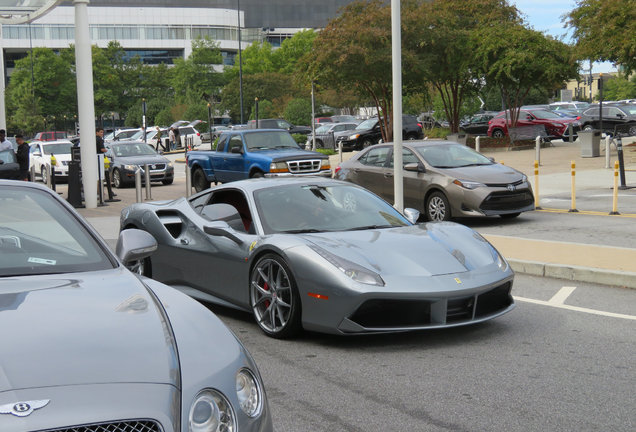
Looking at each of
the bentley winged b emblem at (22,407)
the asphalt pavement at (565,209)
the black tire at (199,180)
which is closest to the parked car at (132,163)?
the asphalt pavement at (565,209)

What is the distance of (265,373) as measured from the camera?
5793 millimetres

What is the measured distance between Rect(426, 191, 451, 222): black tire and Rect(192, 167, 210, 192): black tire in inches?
383

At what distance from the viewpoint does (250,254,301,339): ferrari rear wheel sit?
6.59 meters

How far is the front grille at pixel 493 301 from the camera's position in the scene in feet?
21.5

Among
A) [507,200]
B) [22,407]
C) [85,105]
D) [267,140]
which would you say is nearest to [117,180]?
[85,105]

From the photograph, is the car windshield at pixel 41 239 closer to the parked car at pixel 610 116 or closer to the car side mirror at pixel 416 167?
the car side mirror at pixel 416 167

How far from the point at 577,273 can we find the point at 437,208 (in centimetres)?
582

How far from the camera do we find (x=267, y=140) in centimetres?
2191

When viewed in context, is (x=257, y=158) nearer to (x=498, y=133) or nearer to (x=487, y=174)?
(x=487, y=174)

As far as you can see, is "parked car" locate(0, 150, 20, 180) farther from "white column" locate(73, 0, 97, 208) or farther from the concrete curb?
the concrete curb

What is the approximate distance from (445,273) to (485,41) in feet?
95.4

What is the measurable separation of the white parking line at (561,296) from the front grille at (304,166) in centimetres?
1229

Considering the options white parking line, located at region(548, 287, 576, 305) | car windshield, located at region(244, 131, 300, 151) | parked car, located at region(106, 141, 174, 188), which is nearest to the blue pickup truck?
car windshield, located at region(244, 131, 300, 151)

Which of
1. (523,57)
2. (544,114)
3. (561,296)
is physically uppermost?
(523,57)
